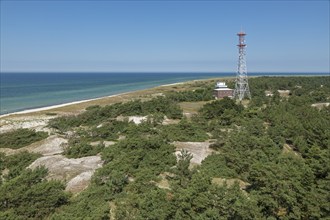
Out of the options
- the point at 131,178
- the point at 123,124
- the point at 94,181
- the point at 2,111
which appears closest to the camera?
the point at 94,181

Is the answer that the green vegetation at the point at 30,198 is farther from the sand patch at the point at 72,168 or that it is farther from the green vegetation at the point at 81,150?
the green vegetation at the point at 81,150

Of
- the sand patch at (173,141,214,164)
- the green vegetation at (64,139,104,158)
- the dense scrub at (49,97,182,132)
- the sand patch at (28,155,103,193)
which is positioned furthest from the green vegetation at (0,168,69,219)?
the dense scrub at (49,97,182,132)

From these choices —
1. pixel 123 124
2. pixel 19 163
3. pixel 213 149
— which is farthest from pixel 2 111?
pixel 213 149

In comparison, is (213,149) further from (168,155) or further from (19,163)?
(19,163)

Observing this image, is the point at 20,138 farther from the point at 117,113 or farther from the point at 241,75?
the point at 241,75

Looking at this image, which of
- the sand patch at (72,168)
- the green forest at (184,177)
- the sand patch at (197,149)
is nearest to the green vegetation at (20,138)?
the green forest at (184,177)

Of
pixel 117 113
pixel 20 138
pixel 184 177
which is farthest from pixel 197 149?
pixel 20 138
